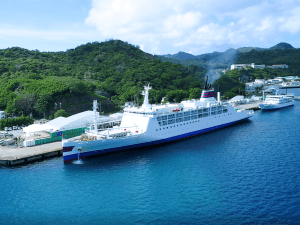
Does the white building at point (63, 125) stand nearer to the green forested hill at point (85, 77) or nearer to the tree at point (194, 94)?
the green forested hill at point (85, 77)

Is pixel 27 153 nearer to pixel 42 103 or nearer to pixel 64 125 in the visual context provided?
pixel 64 125

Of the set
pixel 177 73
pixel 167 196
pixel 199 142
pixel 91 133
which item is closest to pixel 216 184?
pixel 167 196

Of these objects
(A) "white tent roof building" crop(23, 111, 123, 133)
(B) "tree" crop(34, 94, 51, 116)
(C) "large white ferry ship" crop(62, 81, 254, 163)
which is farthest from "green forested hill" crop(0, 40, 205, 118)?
(C) "large white ferry ship" crop(62, 81, 254, 163)

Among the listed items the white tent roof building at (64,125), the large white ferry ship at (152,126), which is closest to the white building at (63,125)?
the white tent roof building at (64,125)

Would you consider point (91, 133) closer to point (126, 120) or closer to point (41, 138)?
point (126, 120)

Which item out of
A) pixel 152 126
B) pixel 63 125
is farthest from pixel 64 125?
pixel 152 126

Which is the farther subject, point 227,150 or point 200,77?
point 200,77
